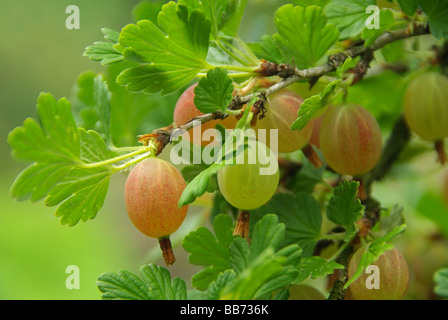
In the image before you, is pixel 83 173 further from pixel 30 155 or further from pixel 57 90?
pixel 57 90

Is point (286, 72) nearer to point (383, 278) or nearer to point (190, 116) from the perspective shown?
point (190, 116)

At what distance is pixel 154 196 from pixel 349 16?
0.25 meters

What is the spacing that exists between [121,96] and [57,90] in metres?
2.34

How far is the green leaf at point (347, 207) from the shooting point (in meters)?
0.40

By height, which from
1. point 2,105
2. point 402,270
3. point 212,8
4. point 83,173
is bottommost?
point 402,270

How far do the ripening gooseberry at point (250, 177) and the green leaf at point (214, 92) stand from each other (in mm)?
43

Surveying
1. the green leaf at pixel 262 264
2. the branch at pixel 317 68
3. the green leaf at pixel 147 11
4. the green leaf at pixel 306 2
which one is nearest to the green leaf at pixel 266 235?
the green leaf at pixel 262 264

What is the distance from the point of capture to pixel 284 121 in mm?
419

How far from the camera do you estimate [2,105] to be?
2.86 metres

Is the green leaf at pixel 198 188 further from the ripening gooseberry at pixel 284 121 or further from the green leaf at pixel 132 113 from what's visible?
the green leaf at pixel 132 113

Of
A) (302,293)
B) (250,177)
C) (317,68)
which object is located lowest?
(302,293)

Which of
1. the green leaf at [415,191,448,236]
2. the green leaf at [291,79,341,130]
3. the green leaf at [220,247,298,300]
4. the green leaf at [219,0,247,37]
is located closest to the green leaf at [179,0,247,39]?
the green leaf at [219,0,247,37]

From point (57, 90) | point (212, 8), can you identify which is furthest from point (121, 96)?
point (57, 90)

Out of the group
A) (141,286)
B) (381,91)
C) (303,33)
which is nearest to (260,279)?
(141,286)
